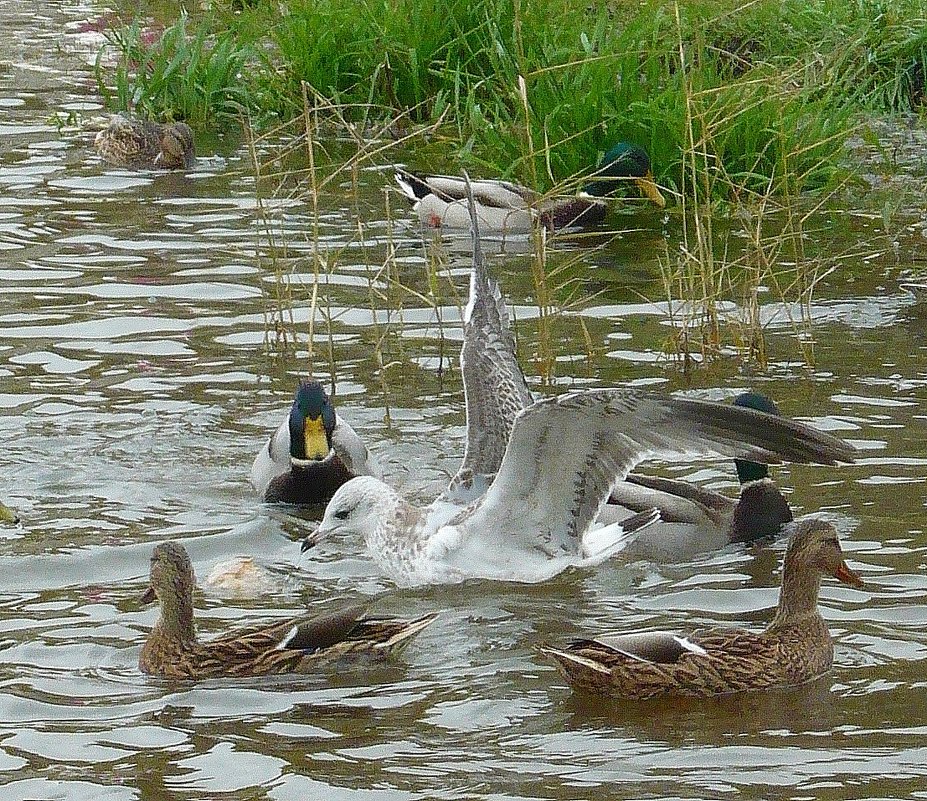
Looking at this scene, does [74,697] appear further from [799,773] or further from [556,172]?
[556,172]

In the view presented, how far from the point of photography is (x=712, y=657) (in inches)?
228

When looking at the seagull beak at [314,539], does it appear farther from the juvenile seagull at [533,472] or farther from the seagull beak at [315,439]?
the seagull beak at [315,439]

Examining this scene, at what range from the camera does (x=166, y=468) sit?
824 centimetres

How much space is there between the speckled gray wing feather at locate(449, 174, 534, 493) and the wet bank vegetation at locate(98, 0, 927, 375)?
7.75 feet

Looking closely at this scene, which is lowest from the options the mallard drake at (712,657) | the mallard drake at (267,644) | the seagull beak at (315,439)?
the mallard drake at (712,657)

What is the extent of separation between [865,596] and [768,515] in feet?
2.62

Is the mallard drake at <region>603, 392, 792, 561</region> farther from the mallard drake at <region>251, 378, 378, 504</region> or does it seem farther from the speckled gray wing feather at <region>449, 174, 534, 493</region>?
the mallard drake at <region>251, 378, 378, 504</region>

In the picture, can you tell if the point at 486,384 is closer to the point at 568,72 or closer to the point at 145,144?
the point at 568,72

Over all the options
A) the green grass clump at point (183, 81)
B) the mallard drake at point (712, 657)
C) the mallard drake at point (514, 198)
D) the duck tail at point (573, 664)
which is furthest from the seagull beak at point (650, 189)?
the duck tail at point (573, 664)

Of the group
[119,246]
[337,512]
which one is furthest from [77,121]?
[337,512]

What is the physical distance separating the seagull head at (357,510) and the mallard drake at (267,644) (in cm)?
123

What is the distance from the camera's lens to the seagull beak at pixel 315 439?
8109mm

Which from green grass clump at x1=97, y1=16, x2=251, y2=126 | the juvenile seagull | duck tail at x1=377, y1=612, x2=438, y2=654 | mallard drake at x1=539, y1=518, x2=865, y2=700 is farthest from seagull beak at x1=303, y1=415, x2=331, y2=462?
green grass clump at x1=97, y1=16, x2=251, y2=126

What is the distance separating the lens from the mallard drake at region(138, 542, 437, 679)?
236 inches
